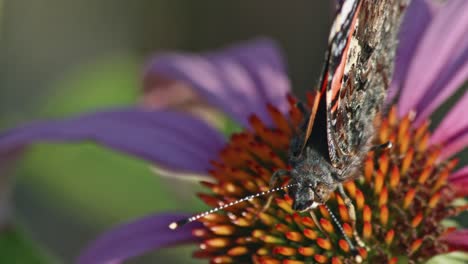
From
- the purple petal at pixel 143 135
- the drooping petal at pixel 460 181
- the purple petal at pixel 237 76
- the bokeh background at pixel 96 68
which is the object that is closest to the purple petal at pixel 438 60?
the drooping petal at pixel 460 181

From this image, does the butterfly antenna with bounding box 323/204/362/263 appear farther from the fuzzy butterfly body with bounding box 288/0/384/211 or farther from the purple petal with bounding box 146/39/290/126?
the purple petal with bounding box 146/39/290/126

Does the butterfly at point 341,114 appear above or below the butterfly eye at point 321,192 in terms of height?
above

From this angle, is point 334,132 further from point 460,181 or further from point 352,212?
point 460,181

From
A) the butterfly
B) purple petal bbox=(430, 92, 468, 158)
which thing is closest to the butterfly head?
the butterfly

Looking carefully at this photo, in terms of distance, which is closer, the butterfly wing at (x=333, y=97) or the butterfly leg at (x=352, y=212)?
the butterfly wing at (x=333, y=97)

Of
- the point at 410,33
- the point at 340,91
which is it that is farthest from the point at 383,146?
the point at 410,33

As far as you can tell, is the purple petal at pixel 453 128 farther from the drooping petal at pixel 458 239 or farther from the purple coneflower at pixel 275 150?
the drooping petal at pixel 458 239
